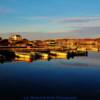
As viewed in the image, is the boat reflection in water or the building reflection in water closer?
the building reflection in water

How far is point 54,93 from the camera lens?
2161 centimetres

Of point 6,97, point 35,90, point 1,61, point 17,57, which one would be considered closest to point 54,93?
point 35,90

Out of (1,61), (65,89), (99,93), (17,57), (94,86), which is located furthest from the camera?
(17,57)

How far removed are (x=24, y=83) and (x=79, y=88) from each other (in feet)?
15.1

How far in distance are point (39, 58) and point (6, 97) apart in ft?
123

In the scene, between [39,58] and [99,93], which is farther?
[39,58]

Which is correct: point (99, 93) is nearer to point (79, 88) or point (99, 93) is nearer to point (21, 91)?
point (79, 88)

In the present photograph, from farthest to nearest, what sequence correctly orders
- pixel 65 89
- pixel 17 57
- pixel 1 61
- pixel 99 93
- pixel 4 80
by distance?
pixel 17 57 → pixel 1 61 → pixel 4 80 → pixel 65 89 → pixel 99 93

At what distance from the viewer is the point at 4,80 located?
27094 mm

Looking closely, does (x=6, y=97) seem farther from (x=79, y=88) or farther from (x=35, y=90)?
(x=79, y=88)

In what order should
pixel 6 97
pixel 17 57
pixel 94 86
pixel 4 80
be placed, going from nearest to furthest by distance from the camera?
pixel 6 97
pixel 94 86
pixel 4 80
pixel 17 57

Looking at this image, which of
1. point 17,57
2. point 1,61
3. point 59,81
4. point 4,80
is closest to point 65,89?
point 59,81

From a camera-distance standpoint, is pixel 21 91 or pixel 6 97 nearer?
pixel 6 97

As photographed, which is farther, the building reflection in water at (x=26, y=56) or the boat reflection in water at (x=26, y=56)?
the boat reflection in water at (x=26, y=56)
